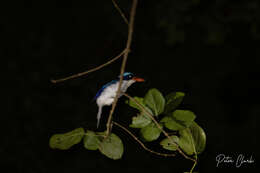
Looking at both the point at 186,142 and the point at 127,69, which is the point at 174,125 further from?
the point at 127,69

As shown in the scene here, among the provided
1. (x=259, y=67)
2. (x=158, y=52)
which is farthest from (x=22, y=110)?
(x=259, y=67)

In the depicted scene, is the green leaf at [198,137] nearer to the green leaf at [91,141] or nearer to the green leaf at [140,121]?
the green leaf at [140,121]

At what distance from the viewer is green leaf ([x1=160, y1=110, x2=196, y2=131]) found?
0.71 m

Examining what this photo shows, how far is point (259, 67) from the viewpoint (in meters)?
2.92

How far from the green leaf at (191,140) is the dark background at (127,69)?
4.89ft

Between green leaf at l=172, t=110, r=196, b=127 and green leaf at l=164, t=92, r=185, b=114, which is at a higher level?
green leaf at l=164, t=92, r=185, b=114

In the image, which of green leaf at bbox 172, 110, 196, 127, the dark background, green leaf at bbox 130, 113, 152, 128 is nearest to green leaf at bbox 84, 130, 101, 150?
green leaf at bbox 130, 113, 152, 128

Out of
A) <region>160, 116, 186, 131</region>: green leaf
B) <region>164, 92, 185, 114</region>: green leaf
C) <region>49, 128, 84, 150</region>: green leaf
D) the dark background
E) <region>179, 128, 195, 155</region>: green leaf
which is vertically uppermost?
<region>164, 92, 185, 114</region>: green leaf

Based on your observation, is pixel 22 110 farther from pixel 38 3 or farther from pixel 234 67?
pixel 234 67

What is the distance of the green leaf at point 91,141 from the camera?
2.30ft

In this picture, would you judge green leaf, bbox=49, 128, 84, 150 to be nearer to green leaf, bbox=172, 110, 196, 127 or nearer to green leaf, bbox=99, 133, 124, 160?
green leaf, bbox=99, 133, 124, 160

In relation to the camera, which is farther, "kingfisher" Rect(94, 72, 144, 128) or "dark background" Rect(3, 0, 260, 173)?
"dark background" Rect(3, 0, 260, 173)

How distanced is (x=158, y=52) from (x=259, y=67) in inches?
43.3

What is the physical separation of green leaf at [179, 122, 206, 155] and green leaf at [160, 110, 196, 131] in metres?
0.02
